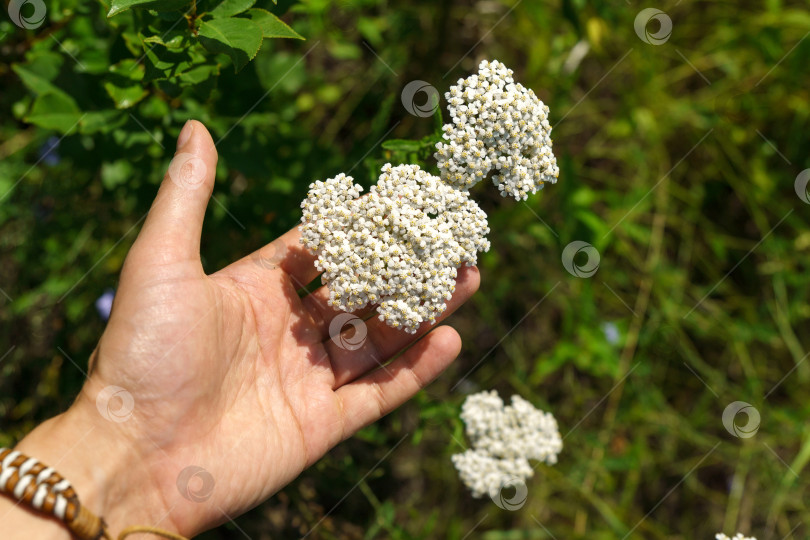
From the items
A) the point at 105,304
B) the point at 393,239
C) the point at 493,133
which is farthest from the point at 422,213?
the point at 105,304

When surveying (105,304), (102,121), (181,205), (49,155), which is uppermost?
(181,205)

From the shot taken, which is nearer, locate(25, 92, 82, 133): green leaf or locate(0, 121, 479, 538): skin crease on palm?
locate(0, 121, 479, 538): skin crease on palm

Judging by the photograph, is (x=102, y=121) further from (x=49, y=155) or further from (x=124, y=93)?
(x=49, y=155)

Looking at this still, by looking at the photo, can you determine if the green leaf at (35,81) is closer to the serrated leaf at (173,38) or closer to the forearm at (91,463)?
the serrated leaf at (173,38)

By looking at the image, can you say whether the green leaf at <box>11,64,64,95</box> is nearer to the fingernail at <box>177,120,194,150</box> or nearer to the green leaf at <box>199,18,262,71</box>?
the fingernail at <box>177,120,194,150</box>

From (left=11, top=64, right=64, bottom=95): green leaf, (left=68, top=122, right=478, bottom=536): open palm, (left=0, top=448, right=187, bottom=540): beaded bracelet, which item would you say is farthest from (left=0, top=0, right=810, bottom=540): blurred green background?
(left=0, top=448, right=187, bottom=540): beaded bracelet
